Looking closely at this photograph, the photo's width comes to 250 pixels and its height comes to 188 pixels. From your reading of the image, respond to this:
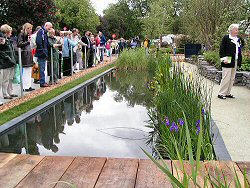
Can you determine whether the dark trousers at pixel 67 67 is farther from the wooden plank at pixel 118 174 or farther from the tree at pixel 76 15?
the tree at pixel 76 15

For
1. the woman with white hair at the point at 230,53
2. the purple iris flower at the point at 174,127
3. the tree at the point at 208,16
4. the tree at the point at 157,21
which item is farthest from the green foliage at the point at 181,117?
the tree at the point at 157,21

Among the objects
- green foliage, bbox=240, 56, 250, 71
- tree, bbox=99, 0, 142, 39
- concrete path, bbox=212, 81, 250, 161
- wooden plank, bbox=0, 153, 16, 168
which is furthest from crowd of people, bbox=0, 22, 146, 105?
tree, bbox=99, 0, 142, 39

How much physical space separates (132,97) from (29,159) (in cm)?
496

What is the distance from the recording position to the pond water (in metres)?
4.15

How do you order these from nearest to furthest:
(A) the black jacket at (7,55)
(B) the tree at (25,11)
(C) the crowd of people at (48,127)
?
(C) the crowd of people at (48,127) < (A) the black jacket at (7,55) < (B) the tree at (25,11)

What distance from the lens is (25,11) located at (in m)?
17.1

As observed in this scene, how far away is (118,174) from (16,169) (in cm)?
96

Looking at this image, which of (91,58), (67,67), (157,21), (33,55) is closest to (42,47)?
(33,55)

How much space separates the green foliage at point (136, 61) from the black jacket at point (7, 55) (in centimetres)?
744

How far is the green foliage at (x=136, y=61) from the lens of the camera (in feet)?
44.6

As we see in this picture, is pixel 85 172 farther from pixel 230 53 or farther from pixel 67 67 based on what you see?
pixel 67 67

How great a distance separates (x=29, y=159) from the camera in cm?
312

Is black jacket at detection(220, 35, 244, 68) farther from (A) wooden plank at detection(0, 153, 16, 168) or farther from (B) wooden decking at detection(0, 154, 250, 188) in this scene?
(A) wooden plank at detection(0, 153, 16, 168)

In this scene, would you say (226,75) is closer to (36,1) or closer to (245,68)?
(245,68)
